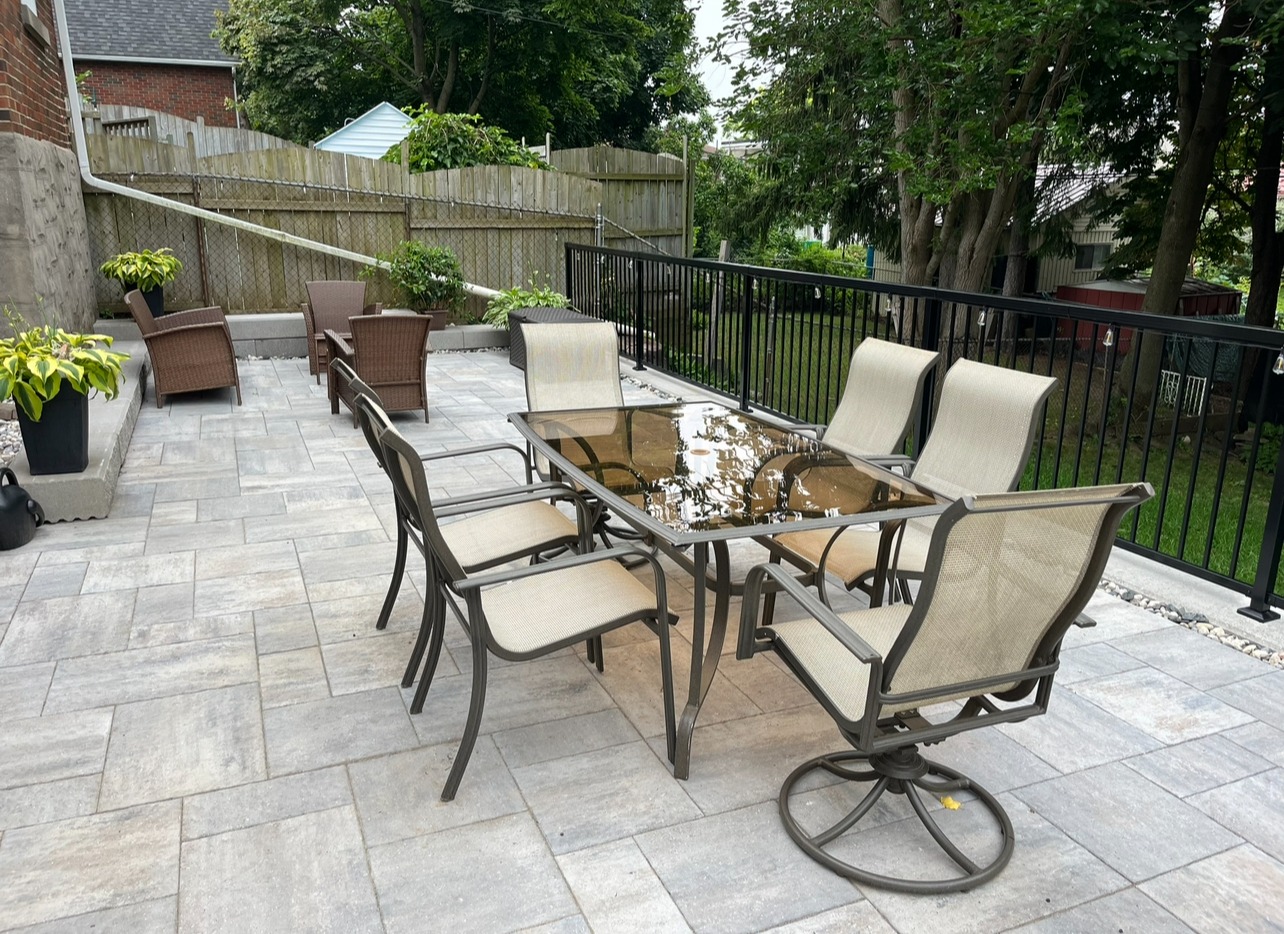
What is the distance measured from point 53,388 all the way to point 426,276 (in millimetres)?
4918

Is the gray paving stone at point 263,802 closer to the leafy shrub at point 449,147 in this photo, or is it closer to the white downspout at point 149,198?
the white downspout at point 149,198

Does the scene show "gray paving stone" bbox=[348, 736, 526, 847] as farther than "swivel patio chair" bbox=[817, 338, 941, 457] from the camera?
No

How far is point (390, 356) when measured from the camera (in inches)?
228

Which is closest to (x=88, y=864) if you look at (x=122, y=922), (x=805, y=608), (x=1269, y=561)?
(x=122, y=922)

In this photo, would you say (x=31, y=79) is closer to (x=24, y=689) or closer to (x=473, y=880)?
(x=24, y=689)

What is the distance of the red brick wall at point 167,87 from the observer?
21.3 m

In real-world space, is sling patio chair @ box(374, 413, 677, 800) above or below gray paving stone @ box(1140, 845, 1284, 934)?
above

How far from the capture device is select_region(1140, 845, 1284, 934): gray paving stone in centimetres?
182

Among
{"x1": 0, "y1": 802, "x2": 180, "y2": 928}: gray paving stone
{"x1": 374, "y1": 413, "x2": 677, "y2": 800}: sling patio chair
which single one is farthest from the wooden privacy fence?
{"x1": 0, "y1": 802, "x2": 180, "y2": 928}: gray paving stone

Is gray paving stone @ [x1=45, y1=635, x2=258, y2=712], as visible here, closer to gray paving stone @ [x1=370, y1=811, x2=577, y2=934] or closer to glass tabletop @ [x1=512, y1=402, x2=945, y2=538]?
gray paving stone @ [x1=370, y1=811, x2=577, y2=934]

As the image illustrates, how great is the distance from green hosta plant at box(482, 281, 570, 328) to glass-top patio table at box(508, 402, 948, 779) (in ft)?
18.0

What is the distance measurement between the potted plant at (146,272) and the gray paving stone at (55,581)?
465 centimetres

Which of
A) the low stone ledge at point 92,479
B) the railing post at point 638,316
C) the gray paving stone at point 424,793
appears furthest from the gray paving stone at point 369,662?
the railing post at point 638,316

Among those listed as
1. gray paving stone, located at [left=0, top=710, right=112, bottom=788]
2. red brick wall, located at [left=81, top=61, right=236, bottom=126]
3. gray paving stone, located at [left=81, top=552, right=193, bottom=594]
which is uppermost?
red brick wall, located at [left=81, top=61, right=236, bottom=126]
